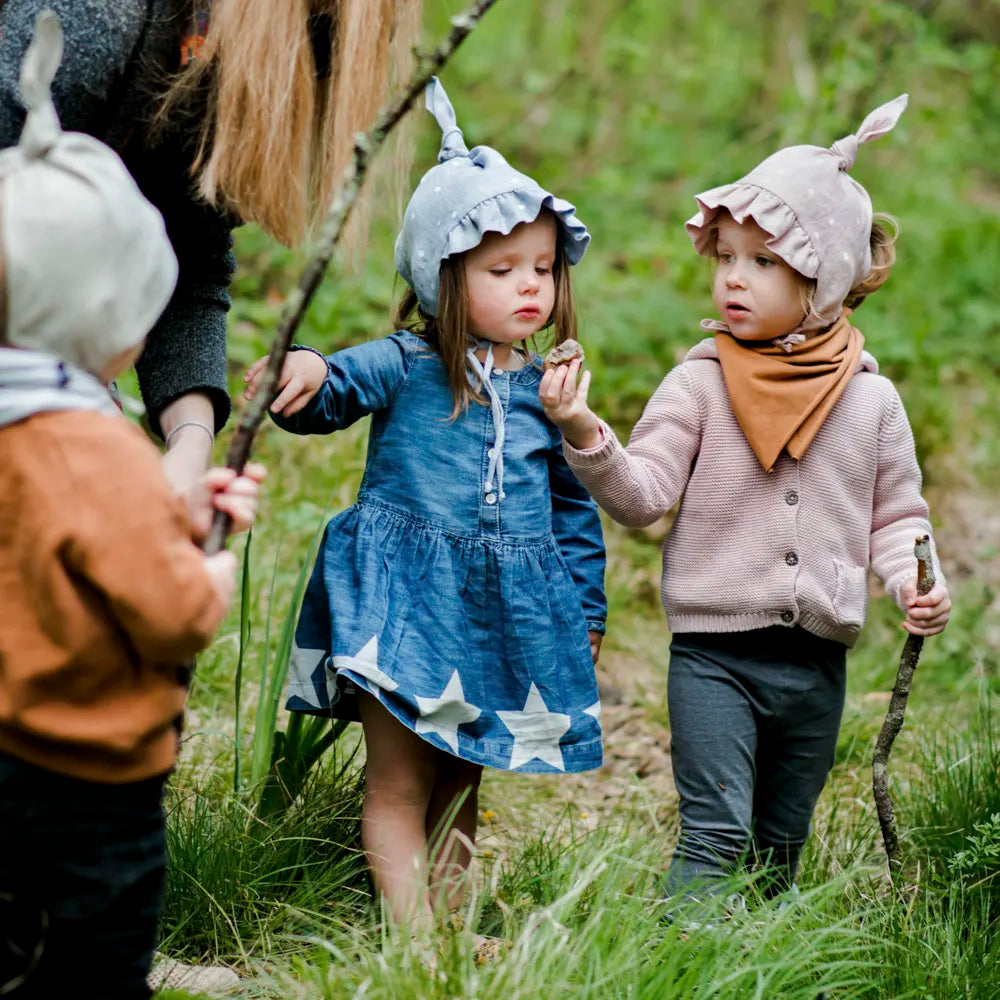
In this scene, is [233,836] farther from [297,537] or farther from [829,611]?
[297,537]

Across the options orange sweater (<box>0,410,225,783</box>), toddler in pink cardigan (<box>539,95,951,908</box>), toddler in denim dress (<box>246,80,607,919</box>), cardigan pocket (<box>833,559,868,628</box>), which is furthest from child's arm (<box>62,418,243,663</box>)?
cardigan pocket (<box>833,559,868,628</box>)

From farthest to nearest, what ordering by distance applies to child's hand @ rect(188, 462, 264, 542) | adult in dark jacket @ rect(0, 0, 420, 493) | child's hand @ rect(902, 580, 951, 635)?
child's hand @ rect(902, 580, 951, 635), adult in dark jacket @ rect(0, 0, 420, 493), child's hand @ rect(188, 462, 264, 542)

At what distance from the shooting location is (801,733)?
8.80 feet

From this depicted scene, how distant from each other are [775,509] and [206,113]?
1.30 meters

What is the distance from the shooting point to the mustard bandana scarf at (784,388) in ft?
8.38

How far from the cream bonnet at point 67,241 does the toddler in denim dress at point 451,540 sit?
742 millimetres

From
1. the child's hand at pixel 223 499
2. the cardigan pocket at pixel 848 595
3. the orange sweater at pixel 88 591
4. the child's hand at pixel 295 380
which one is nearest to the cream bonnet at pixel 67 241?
A: the orange sweater at pixel 88 591

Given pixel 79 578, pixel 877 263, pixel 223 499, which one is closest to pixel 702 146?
pixel 877 263

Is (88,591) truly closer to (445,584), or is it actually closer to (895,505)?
(445,584)

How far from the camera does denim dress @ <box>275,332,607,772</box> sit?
7.86ft

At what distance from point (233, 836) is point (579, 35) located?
6.29 metres

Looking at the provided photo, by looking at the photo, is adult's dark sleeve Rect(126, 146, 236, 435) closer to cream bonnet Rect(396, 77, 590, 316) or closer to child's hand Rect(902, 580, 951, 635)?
cream bonnet Rect(396, 77, 590, 316)

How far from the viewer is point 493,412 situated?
2496 millimetres

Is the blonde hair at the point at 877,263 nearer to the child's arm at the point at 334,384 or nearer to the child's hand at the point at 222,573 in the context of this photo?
the child's arm at the point at 334,384
